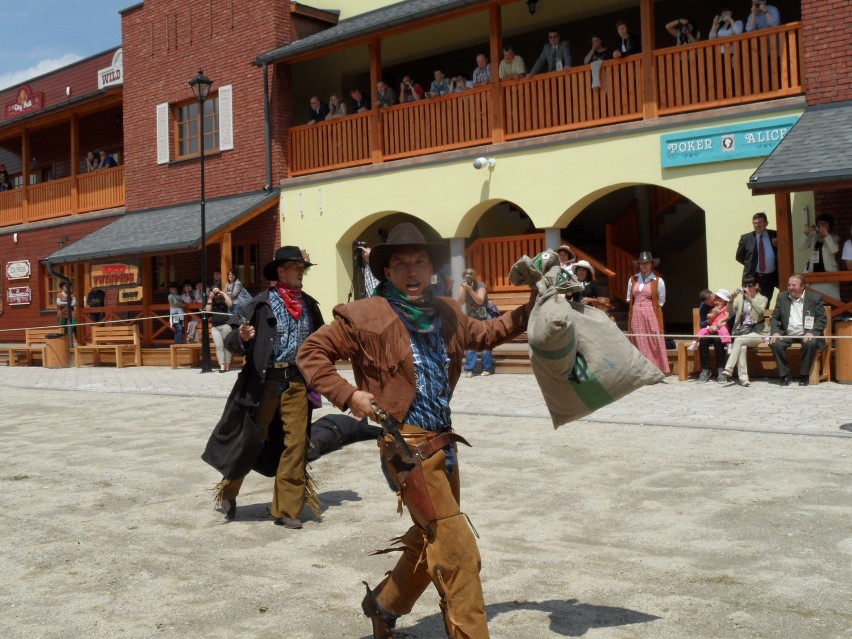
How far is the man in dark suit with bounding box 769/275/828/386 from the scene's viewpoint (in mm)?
11953

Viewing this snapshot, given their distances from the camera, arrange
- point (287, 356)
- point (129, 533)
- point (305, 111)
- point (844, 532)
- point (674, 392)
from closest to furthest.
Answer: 1. point (844, 532)
2. point (129, 533)
3. point (287, 356)
4. point (674, 392)
5. point (305, 111)

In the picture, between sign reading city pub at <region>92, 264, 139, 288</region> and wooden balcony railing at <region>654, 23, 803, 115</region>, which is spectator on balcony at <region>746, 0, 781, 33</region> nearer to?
wooden balcony railing at <region>654, 23, 803, 115</region>

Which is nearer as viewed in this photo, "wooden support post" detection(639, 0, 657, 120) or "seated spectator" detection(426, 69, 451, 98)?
"wooden support post" detection(639, 0, 657, 120)

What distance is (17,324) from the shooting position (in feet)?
91.7

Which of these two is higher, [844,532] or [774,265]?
[774,265]

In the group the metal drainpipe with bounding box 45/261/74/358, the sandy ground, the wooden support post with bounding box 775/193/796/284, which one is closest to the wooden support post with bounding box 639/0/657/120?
the wooden support post with bounding box 775/193/796/284

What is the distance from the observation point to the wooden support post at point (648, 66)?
14.8 meters

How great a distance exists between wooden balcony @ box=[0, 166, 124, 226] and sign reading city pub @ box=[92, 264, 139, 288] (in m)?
1.77

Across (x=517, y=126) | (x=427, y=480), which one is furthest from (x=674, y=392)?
(x=427, y=480)

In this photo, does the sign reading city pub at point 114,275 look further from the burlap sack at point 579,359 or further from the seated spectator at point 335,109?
the burlap sack at point 579,359

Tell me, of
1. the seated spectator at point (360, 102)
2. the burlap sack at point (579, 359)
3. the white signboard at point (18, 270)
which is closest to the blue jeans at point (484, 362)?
the seated spectator at point (360, 102)

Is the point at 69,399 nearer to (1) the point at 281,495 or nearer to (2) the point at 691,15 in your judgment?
(1) the point at 281,495

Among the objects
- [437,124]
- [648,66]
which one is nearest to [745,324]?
[648,66]

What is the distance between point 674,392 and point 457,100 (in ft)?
25.1
